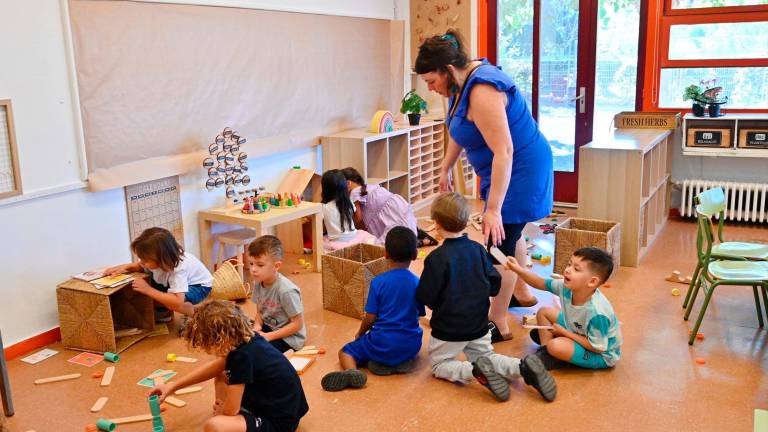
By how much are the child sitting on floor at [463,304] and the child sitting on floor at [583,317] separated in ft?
0.66

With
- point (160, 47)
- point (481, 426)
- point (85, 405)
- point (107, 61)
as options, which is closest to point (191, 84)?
point (160, 47)

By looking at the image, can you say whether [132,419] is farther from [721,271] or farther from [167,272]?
[721,271]

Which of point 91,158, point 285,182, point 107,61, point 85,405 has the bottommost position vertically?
point 85,405

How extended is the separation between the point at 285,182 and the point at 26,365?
2263 millimetres

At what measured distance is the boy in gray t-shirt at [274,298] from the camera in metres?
3.34

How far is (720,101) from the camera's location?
5695 mm

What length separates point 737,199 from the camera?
234 inches

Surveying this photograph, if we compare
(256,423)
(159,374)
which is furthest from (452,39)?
(159,374)

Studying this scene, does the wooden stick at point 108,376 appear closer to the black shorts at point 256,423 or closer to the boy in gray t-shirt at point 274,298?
the boy in gray t-shirt at point 274,298

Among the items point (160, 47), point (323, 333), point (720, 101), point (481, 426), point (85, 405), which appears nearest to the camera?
point (481, 426)

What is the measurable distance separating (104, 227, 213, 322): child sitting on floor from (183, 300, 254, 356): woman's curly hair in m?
1.21

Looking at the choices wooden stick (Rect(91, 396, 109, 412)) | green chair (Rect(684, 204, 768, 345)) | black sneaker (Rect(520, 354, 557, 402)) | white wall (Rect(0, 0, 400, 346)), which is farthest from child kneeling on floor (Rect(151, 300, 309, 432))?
green chair (Rect(684, 204, 768, 345))

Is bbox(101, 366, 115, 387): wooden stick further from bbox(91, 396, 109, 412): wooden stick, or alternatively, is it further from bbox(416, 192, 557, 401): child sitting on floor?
bbox(416, 192, 557, 401): child sitting on floor

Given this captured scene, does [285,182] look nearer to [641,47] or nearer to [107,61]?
[107,61]
